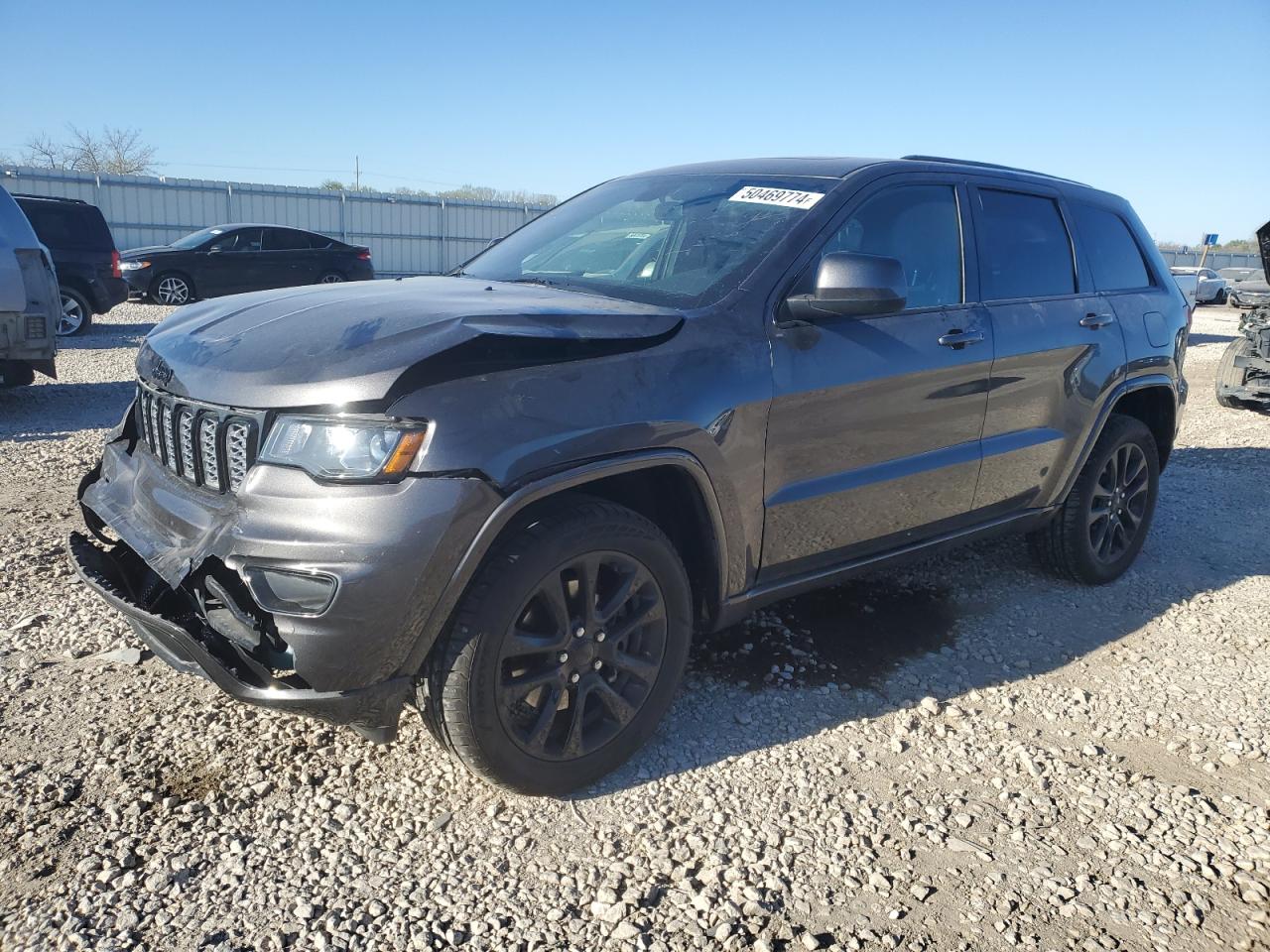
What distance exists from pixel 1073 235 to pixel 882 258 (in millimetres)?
1895

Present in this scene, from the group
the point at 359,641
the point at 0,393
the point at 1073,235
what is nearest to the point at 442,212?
the point at 0,393

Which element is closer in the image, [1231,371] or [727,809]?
[727,809]

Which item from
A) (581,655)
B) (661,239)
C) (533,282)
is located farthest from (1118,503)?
(581,655)

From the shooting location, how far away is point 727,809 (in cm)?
284

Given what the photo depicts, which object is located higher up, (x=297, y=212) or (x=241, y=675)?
(x=297, y=212)

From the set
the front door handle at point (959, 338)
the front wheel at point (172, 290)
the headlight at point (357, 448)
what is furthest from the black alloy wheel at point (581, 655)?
the front wheel at point (172, 290)

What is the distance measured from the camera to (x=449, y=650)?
8.27 ft

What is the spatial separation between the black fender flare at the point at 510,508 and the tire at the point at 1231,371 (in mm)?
10058

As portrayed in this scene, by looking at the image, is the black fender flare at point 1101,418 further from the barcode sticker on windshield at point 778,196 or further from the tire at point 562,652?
the tire at point 562,652

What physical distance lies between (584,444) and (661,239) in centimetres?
130

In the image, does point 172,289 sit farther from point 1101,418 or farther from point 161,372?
point 1101,418

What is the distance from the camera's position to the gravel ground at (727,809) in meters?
2.37

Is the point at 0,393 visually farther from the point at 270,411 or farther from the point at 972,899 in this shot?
the point at 972,899

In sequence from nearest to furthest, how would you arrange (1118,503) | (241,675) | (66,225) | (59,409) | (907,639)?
1. (241,675)
2. (907,639)
3. (1118,503)
4. (59,409)
5. (66,225)
